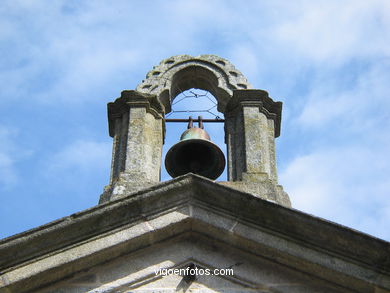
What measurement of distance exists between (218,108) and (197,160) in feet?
2.75

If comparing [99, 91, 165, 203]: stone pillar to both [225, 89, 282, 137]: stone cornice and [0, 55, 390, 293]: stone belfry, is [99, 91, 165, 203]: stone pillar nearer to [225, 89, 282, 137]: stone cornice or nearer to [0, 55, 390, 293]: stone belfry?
[225, 89, 282, 137]: stone cornice

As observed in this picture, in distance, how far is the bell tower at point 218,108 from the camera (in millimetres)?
7305

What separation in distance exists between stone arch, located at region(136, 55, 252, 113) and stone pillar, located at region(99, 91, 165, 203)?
0.30 meters

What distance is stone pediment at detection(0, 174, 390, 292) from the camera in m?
5.63

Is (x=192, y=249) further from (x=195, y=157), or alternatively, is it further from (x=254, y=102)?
(x=254, y=102)

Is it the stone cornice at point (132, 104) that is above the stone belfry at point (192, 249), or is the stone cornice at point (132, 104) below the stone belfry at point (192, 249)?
above

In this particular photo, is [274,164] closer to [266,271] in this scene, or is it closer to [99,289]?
[266,271]

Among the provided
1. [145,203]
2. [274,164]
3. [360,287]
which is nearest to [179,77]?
[274,164]

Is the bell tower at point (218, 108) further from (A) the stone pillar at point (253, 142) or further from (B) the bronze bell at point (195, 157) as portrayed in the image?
(B) the bronze bell at point (195, 157)

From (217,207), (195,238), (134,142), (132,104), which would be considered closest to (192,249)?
(195,238)

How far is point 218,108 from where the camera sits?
8648 mm

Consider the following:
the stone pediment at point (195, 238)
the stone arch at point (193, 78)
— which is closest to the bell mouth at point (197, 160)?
the stone arch at point (193, 78)

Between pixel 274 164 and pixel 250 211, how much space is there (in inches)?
78.6

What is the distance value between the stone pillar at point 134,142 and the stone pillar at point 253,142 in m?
0.67
